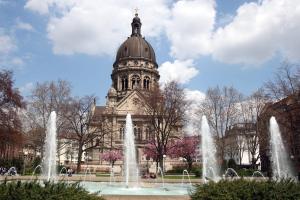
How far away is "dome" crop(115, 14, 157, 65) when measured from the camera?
92938mm

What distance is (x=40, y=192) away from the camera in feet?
29.2

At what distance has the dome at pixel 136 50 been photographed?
305 ft

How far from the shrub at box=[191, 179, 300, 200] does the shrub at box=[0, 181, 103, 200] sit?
10.9ft

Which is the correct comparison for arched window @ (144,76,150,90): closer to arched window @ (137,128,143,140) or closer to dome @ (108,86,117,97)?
dome @ (108,86,117,97)

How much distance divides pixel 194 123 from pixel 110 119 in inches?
986

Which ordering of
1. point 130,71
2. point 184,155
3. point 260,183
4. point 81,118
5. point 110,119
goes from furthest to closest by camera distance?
point 130,71 → point 110,119 → point 184,155 → point 81,118 → point 260,183

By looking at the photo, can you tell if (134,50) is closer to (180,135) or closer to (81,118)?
(180,135)

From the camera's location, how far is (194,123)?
50.3m

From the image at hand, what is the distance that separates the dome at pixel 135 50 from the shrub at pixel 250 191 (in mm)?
82911

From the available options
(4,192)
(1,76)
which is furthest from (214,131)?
(4,192)

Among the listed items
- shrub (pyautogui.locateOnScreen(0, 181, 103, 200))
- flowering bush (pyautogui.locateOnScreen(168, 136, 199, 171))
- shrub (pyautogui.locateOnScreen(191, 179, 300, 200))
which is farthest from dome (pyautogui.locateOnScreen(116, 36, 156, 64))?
Answer: shrub (pyautogui.locateOnScreen(0, 181, 103, 200))

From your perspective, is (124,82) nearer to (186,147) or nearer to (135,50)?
(135,50)

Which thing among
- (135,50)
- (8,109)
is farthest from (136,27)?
(8,109)

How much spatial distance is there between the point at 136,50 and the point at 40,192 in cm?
8592
